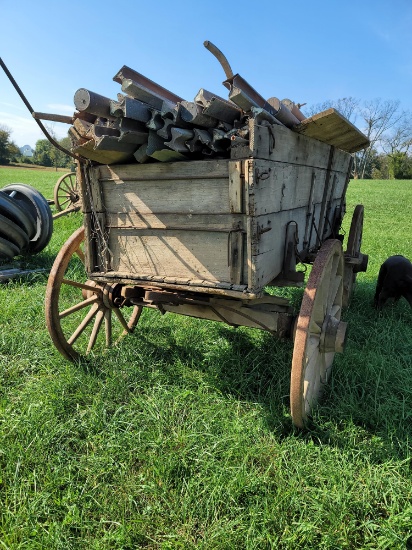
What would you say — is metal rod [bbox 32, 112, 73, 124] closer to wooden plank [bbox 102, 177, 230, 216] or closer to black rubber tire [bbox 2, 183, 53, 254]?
wooden plank [bbox 102, 177, 230, 216]

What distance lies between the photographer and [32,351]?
3.30 meters

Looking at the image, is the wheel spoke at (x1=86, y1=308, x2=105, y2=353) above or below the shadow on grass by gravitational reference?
above

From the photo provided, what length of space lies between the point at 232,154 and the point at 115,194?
33.9 inches

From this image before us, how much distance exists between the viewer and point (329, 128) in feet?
8.07

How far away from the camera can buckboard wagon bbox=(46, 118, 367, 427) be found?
2.02m

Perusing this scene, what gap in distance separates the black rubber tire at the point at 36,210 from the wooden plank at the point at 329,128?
4.64m

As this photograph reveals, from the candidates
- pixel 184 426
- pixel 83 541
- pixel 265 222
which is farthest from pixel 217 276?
pixel 83 541

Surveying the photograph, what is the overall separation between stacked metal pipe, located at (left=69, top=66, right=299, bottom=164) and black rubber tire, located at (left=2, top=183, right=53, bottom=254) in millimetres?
4344

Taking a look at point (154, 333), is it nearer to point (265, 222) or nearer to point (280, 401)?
point (280, 401)

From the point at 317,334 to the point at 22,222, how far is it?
4.77 metres

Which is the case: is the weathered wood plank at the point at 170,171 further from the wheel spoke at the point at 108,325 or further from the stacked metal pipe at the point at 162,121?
the wheel spoke at the point at 108,325

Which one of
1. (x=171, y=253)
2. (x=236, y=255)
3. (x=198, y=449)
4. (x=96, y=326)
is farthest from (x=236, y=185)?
(x=96, y=326)

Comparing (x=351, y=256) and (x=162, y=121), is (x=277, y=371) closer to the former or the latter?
(x=351, y=256)

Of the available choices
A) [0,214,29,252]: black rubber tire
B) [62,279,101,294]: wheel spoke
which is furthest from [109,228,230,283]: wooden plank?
[0,214,29,252]: black rubber tire
